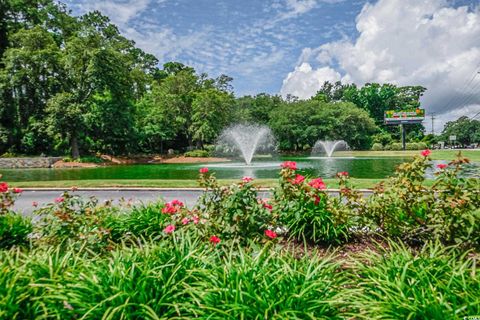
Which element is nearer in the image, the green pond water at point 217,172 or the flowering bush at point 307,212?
the flowering bush at point 307,212

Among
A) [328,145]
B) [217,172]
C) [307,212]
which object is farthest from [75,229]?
[328,145]

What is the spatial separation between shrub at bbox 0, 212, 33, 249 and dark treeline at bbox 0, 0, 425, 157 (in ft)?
106

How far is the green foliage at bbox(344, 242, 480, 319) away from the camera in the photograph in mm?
1894

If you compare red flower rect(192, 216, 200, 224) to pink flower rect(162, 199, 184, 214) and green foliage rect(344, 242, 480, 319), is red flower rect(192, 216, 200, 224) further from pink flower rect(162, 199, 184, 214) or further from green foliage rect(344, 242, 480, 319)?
green foliage rect(344, 242, 480, 319)

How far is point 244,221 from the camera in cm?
348

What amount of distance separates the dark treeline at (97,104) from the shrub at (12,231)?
3224 cm

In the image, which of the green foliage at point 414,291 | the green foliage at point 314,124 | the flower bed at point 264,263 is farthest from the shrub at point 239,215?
the green foliage at point 314,124

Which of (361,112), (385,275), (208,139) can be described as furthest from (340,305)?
(361,112)

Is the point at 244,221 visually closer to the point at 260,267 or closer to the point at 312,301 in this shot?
the point at 260,267

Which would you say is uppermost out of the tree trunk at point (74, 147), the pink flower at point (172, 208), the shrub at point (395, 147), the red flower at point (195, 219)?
the tree trunk at point (74, 147)

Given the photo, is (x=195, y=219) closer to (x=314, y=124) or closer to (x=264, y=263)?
(x=264, y=263)

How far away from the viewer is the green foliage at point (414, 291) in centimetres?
189

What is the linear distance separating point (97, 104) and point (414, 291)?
39971 mm

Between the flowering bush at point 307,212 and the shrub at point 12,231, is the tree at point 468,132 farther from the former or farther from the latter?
the shrub at point 12,231
